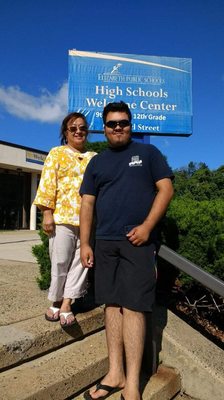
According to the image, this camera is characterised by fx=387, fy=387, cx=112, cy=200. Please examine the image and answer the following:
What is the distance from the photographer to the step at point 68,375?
2.36 m

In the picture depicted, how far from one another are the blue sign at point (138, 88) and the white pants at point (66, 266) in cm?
313

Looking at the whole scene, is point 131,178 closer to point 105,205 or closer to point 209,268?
point 105,205

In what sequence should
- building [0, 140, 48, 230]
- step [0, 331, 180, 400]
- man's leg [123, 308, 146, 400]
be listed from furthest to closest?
building [0, 140, 48, 230]
man's leg [123, 308, 146, 400]
step [0, 331, 180, 400]

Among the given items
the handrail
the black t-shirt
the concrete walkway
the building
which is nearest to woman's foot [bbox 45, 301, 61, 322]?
the concrete walkway

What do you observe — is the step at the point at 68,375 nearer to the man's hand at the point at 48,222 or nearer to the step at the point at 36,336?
the step at the point at 36,336

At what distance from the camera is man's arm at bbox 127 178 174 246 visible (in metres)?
2.48

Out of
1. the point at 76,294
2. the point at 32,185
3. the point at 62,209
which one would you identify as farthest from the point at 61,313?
the point at 32,185

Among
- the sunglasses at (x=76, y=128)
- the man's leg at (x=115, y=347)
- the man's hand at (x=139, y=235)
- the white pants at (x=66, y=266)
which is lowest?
the man's leg at (x=115, y=347)

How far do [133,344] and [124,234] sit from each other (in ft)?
2.32

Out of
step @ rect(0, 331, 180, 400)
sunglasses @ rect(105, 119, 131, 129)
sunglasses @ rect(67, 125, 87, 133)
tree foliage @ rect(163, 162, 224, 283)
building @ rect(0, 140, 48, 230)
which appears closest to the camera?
step @ rect(0, 331, 180, 400)

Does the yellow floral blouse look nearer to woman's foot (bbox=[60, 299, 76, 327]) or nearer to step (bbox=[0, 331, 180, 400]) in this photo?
woman's foot (bbox=[60, 299, 76, 327])

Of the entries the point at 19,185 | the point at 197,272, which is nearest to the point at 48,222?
the point at 197,272

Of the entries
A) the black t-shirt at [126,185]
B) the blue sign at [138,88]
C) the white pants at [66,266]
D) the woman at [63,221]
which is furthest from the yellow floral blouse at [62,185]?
the blue sign at [138,88]

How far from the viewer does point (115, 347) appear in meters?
2.62
